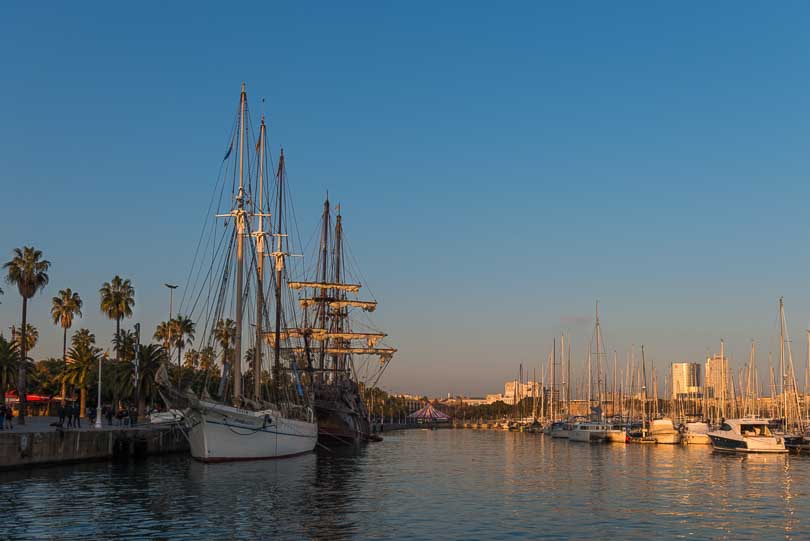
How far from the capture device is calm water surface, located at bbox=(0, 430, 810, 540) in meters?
31.1

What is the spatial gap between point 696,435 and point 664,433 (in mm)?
3758

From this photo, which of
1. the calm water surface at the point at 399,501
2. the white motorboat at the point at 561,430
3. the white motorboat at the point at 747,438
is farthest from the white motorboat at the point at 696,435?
the calm water surface at the point at 399,501

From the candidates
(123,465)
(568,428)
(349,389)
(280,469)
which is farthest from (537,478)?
(568,428)

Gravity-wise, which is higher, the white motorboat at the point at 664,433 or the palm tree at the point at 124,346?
the palm tree at the point at 124,346

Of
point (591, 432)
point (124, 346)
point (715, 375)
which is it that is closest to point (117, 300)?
point (124, 346)

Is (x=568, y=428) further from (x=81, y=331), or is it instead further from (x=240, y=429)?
(x=240, y=429)

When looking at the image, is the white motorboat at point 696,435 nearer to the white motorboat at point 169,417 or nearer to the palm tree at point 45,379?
the white motorboat at point 169,417

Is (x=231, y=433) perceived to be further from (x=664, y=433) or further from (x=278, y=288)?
(x=664, y=433)

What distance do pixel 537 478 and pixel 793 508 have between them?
18275mm

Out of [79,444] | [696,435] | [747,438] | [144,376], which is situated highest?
[144,376]

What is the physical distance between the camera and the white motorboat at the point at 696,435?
10275 cm

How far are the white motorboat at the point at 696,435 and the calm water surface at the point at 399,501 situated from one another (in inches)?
1602

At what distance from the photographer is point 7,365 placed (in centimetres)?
7431

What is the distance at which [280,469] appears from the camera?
55781 millimetres
